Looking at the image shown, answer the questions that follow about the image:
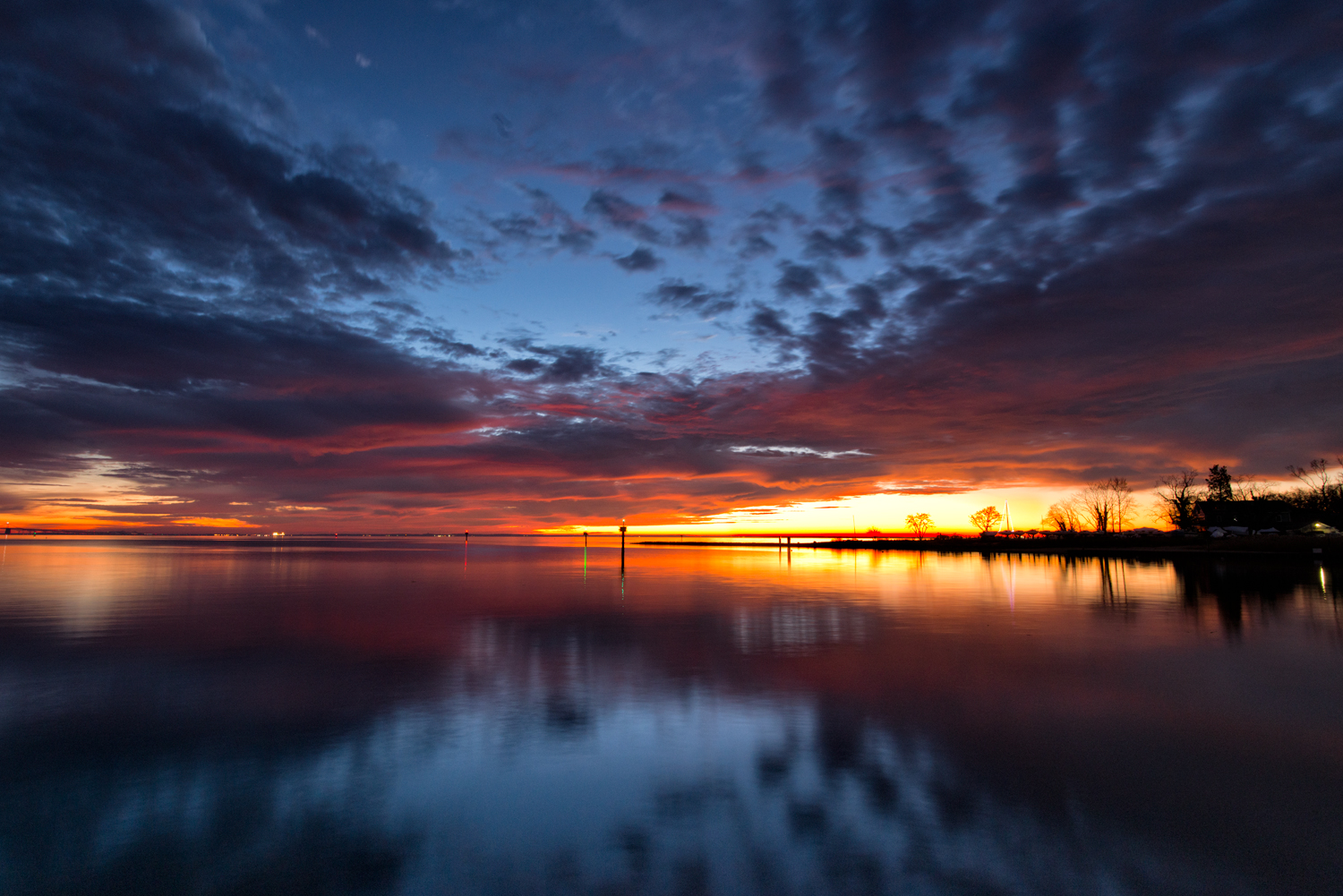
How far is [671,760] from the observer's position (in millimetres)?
10469

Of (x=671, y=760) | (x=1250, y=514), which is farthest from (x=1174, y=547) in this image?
(x=671, y=760)

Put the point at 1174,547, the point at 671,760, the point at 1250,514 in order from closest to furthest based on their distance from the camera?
the point at 671,760 < the point at 1174,547 < the point at 1250,514

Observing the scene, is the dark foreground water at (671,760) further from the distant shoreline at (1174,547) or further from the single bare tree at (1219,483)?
the single bare tree at (1219,483)

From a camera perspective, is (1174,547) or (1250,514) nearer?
(1174,547)

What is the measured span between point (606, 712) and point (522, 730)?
1844 millimetres

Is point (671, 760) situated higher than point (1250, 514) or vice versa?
point (1250, 514)

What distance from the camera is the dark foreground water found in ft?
23.3

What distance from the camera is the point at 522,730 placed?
1192cm

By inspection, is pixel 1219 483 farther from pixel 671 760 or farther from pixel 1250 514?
pixel 671 760

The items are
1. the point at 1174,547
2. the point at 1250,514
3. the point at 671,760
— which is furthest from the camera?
the point at 1250,514

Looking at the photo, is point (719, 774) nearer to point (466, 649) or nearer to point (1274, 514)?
point (466, 649)

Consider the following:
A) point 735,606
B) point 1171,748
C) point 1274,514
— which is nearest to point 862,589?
point 735,606

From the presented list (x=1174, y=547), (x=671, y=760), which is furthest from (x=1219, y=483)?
(x=671, y=760)

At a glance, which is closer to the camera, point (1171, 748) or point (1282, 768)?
point (1282, 768)
